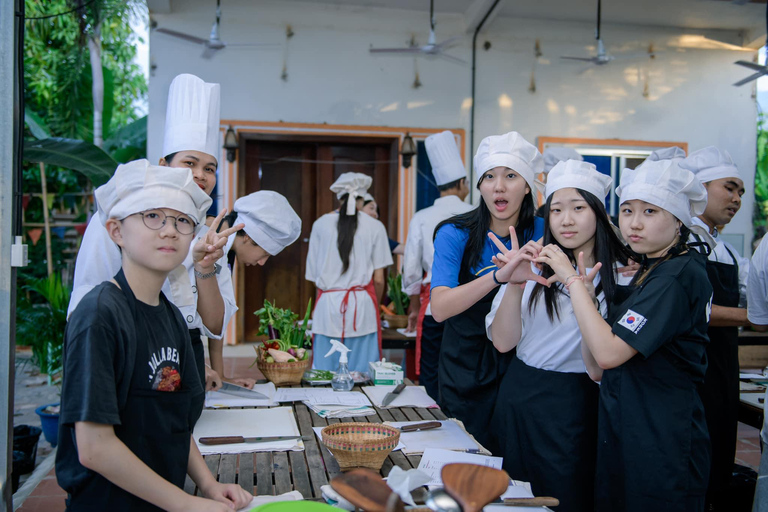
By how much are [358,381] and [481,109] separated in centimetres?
524

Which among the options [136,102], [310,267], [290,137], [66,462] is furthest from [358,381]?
[136,102]

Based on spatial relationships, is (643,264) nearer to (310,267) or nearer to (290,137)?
(310,267)

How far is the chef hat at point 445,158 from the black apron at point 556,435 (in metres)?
2.42

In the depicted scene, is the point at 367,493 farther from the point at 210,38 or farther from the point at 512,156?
the point at 210,38

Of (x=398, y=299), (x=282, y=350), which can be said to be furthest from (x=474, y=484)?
(x=398, y=299)

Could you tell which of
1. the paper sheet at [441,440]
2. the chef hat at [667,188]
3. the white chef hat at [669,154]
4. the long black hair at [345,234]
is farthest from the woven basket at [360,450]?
the white chef hat at [669,154]

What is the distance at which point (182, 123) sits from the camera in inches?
92.0

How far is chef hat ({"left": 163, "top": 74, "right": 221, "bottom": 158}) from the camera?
7.58 feet

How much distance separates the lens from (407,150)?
696 centimetres

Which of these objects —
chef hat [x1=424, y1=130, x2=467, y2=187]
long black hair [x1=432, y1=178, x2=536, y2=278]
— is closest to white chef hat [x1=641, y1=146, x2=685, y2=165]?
chef hat [x1=424, y1=130, x2=467, y2=187]

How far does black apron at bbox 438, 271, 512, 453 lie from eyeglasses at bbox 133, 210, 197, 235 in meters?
1.26

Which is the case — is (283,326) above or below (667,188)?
below

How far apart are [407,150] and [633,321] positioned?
5372 mm

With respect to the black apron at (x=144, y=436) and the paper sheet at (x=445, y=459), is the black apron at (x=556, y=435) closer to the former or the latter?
the paper sheet at (x=445, y=459)
